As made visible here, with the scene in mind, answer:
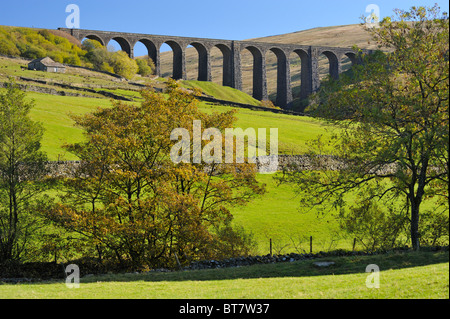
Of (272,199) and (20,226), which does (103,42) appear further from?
(20,226)

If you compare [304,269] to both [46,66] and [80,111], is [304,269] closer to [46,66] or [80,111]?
[80,111]

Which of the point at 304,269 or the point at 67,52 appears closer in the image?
the point at 304,269

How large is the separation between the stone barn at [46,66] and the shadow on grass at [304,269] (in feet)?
236

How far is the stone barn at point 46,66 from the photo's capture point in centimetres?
8138

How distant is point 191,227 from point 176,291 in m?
7.55

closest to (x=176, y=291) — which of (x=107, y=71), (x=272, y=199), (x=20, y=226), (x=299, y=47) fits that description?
(x=20, y=226)

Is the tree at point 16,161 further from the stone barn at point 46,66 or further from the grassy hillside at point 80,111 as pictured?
the stone barn at point 46,66

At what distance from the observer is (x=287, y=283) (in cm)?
1284

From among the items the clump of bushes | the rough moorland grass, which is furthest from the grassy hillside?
the rough moorland grass

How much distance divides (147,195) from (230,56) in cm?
8962

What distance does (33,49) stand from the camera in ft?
315

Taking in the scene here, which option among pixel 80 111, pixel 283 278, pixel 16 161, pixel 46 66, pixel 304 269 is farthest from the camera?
pixel 46 66

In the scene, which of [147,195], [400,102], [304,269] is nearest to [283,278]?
[304,269]

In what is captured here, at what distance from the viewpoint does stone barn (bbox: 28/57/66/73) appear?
81.4m
